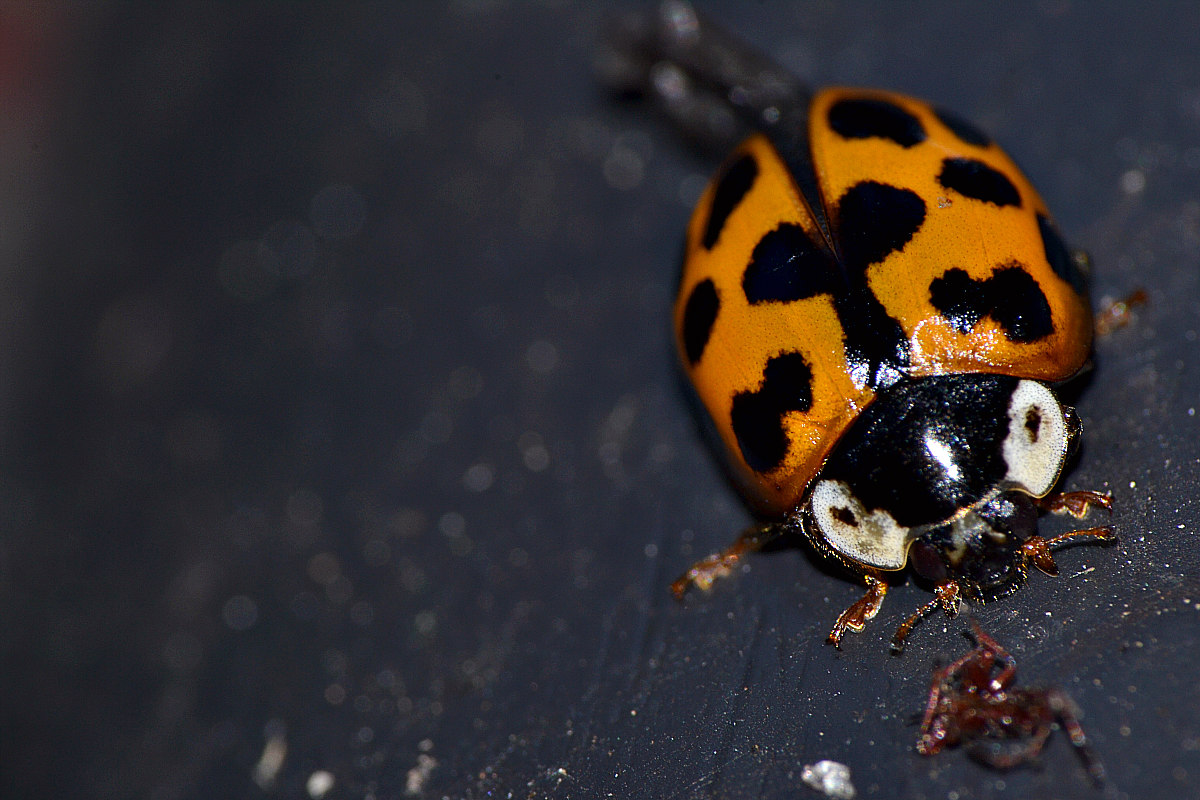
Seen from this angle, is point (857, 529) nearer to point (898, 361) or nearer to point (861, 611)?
point (861, 611)

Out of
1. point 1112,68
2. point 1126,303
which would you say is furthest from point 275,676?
point 1112,68

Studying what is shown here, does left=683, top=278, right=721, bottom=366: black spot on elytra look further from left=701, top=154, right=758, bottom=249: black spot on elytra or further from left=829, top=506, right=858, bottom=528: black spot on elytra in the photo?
left=829, top=506, right=858, bottom=528: black spot on elytra

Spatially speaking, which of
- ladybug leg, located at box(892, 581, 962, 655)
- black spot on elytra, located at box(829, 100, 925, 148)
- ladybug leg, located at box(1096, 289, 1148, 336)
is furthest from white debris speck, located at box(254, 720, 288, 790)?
ladybug leg, located at box(1096, 289, 1148, 336)

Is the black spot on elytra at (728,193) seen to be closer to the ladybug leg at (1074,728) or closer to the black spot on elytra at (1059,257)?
the black spot on elytra at (1059,257)

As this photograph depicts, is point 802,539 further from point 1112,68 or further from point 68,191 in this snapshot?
point 68,191

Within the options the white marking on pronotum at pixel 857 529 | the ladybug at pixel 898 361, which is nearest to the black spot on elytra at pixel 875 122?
the ladybug at pixel 898 361
